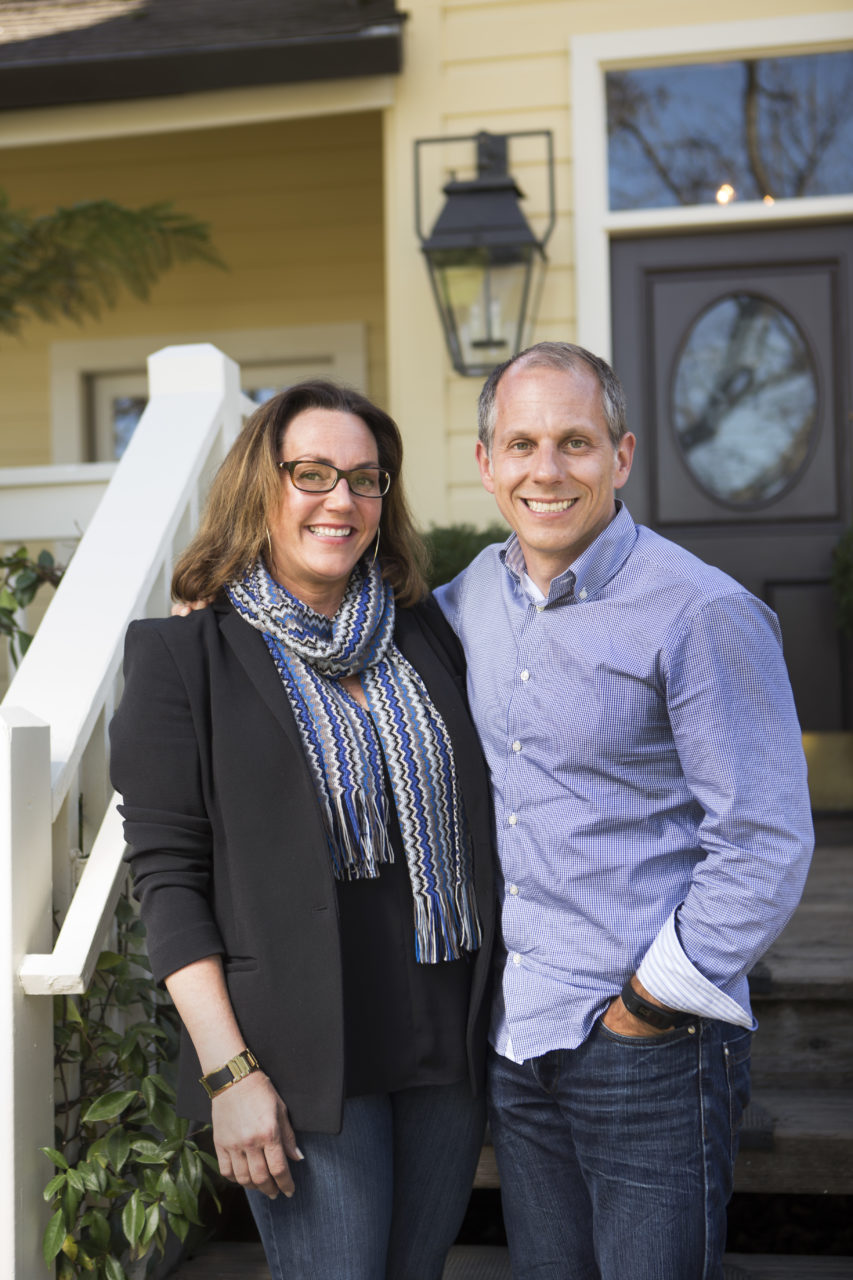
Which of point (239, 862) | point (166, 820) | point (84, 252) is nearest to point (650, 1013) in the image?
point (239, 862)

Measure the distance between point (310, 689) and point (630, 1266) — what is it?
849mm

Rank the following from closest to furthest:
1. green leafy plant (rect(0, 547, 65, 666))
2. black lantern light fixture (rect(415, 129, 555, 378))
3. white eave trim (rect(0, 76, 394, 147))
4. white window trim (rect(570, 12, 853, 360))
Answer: green leafy plant (rect(0, 547, 65, 666)) < black lantern light fixture (rect(415, 129, 555, 378)) < white window trim (rect(570, 12, 853, 360)) < white eave trim (rect(0, 76, 394, 147))

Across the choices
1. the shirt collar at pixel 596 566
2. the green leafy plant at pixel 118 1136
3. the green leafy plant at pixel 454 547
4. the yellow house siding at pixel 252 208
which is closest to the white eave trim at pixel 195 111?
the yellow house siding at pixel 252 208

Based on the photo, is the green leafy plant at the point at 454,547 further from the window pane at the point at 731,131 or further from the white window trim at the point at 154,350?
the white window trim at the point at 154,350

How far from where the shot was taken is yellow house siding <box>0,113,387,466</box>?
5543 mm

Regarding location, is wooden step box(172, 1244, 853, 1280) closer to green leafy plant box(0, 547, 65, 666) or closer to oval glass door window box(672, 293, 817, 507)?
green leafy plant box(0, 547, 65, 666)

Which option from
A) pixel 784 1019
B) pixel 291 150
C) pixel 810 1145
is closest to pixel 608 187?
pixel 291 150

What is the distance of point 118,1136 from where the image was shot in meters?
1.81

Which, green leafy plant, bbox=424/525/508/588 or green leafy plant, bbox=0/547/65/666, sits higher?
green leafy plant, bbox=424/525/508/588

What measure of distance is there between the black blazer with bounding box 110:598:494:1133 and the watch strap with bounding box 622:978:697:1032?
0.36 metres

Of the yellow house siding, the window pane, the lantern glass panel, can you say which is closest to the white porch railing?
the lantern glass panel

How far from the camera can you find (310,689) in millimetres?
1632

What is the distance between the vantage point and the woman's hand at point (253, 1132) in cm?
147

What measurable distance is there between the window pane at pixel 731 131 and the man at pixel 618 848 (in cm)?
290
